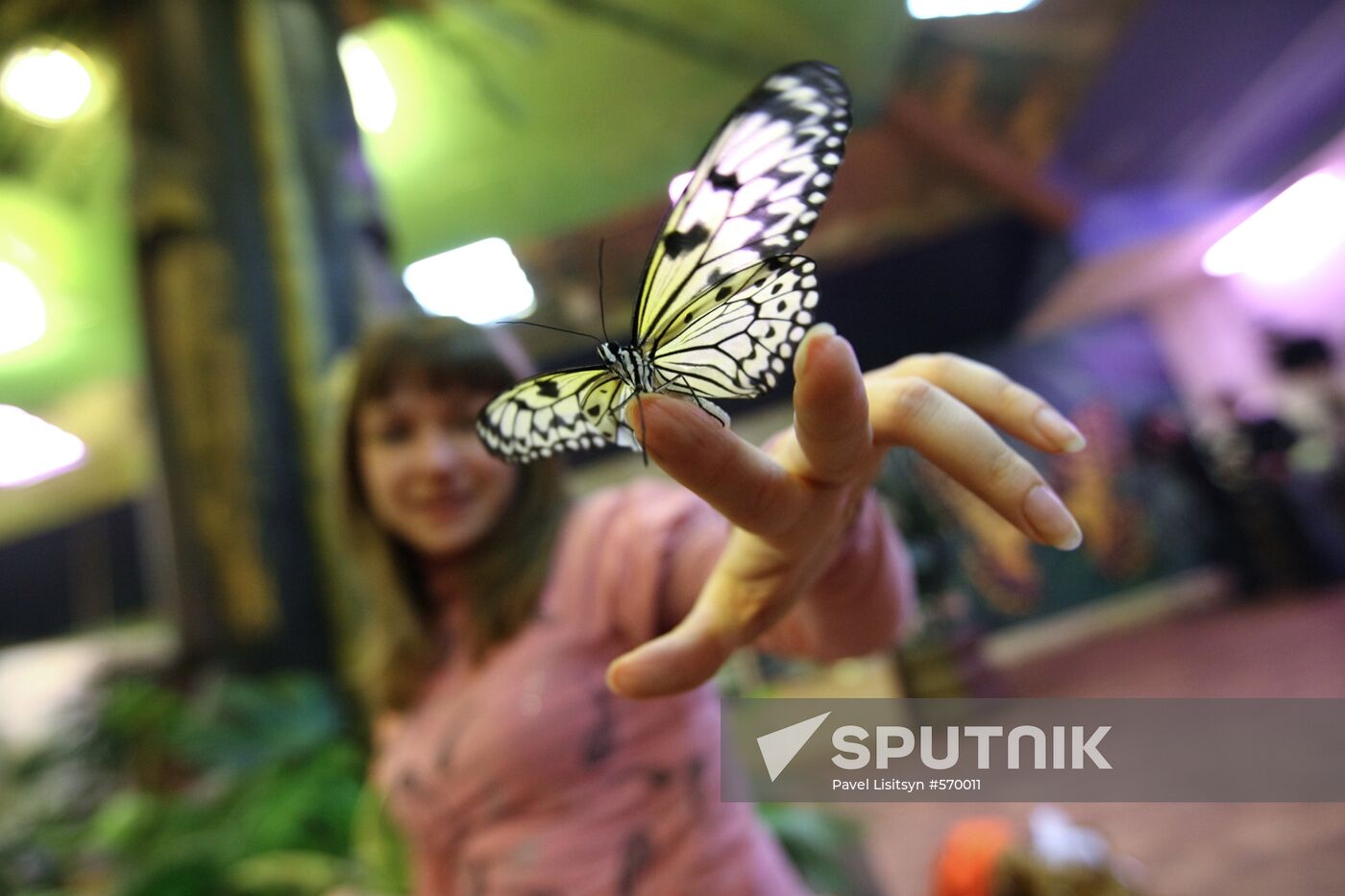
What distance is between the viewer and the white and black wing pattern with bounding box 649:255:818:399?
0.54 ft

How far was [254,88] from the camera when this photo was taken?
127 cm

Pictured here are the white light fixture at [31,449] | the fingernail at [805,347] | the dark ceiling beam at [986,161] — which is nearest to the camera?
the fingernail at [805,347]

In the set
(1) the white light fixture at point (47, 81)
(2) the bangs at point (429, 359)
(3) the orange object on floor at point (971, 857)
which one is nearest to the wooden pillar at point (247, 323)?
(1) the white light fixture at point (47, 81)

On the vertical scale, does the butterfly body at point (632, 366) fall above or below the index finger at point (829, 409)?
above

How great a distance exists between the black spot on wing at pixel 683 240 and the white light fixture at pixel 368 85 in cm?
54

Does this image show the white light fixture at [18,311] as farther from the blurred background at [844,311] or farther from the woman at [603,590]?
the woman at [603,590]

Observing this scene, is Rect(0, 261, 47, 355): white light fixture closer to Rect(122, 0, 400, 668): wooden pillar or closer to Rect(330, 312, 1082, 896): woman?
Rect(122, 0, 400, 668): wooden pillar

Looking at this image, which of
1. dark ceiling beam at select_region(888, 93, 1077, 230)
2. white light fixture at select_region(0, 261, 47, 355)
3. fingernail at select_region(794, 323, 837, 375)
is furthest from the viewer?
white light fixture at select_region(0, 261, 47, 355)

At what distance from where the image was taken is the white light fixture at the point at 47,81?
1.44 m

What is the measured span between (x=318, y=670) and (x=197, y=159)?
837 mm

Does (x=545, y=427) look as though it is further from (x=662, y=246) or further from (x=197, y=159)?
(x=197, y=159)

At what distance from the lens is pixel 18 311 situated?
207 centimetres

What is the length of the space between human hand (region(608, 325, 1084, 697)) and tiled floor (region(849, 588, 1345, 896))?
4.3 inches

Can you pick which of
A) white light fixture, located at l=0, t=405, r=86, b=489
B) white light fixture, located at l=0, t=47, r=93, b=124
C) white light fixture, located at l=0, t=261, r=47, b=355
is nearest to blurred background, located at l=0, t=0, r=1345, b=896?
white light fixture, located at l=0, t=47, r=93, b=124
